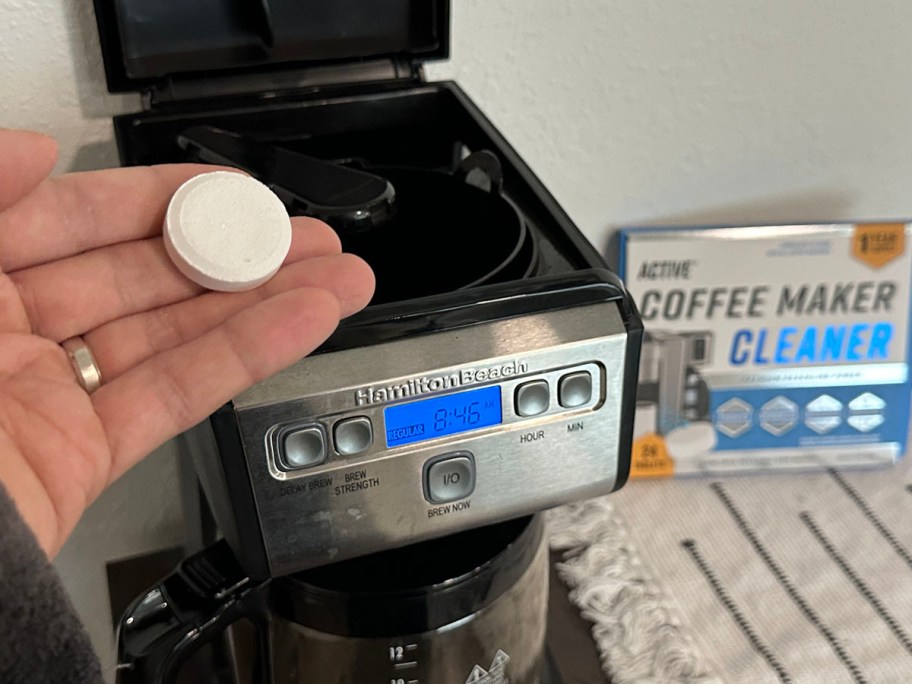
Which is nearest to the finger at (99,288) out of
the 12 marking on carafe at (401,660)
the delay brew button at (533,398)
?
the delay brew button at (533,398)

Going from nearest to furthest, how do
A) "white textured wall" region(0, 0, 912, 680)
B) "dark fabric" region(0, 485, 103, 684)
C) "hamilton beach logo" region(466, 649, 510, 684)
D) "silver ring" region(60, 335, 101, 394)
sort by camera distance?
"dark fabric" region(0, 485, 103, 684)
"silver ring" region(60, 335, 101, 394)
"hamilton beach logo" region(466, 649, 510, 684)
"white textured wall" region(0, 0, 912, 680)

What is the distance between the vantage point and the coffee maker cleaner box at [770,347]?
885 mm

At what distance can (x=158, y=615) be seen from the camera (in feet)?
1.63

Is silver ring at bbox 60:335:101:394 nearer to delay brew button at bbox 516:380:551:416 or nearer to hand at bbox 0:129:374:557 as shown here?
hand at bbox 0:129:374:557

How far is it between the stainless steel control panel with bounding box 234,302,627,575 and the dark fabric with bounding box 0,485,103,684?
0.33ft

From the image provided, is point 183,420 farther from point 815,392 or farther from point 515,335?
point 815,392

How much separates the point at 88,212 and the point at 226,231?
0.28 ft

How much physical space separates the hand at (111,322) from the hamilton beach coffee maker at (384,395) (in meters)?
0.03

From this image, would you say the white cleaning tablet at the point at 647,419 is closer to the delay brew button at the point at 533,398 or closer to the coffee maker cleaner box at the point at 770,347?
the coffee maker cleaner box at the point at 770,347

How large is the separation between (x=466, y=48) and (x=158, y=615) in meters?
0.48

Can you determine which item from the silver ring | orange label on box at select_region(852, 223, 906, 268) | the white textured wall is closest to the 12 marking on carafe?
the silver ring

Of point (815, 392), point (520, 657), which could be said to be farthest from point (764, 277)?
point (520, 657)

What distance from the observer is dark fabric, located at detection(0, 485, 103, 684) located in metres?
0.36

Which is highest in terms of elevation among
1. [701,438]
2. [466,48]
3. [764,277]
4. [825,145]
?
[466,48]
